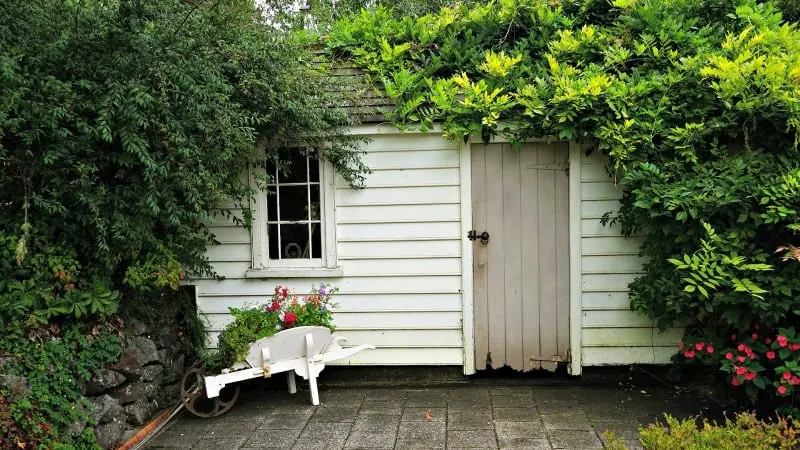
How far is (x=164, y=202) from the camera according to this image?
462cm

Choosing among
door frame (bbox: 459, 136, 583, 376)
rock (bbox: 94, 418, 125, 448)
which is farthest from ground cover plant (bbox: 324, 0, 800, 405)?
rock (bbox: 94, 418, 125, 448)

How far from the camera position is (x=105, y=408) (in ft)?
14.7

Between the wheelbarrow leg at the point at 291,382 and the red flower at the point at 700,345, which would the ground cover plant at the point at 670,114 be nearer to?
the red flower at the point at 700,345

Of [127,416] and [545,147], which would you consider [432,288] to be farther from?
[127,416]

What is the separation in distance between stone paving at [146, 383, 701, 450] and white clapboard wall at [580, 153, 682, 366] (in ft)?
1.15

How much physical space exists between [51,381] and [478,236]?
3.55 m

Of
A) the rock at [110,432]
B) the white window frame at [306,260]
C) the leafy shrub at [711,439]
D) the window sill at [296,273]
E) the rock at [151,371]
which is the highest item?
the white window frame at [306,260]

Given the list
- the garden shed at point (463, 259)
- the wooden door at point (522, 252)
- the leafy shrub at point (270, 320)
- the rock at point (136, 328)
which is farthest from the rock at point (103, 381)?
the wooden door at point (522, 252)

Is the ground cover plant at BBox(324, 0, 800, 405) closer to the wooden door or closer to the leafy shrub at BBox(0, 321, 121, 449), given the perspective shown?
the wooden door

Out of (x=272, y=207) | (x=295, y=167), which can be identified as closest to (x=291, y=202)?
(x=272, y=207)

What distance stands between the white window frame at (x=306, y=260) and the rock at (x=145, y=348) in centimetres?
113

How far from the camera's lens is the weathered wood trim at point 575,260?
5645 mm

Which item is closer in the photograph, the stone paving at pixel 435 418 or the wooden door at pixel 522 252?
the stone paving at pixel 435 418

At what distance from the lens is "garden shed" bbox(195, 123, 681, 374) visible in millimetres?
5688
